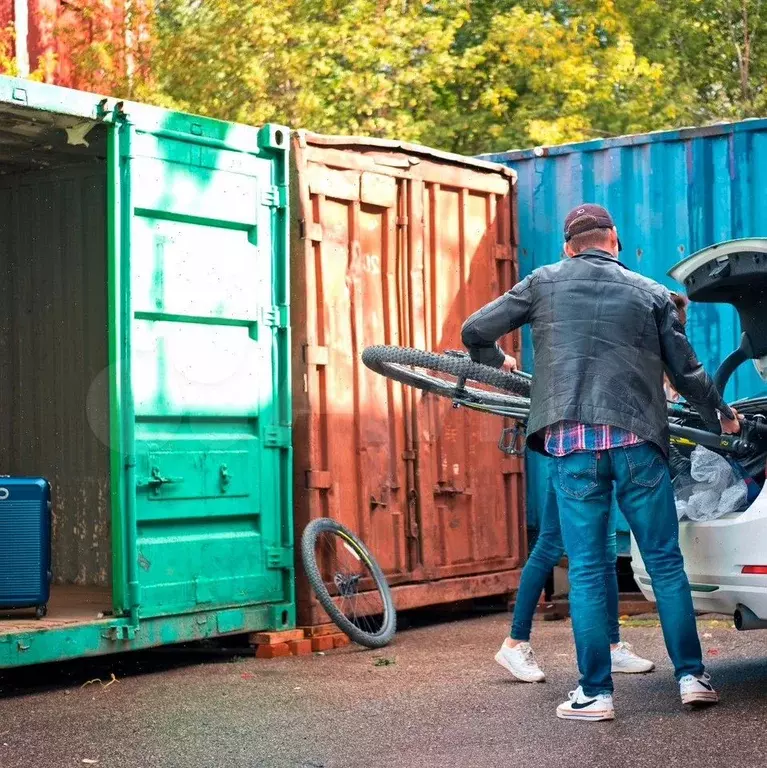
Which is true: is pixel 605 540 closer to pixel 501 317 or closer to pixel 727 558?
pixel 727 558

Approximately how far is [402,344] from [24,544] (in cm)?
299

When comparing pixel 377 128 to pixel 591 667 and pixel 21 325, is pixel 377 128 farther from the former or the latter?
pixel 591 667

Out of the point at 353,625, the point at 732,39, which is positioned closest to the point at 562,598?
the point at 353,625

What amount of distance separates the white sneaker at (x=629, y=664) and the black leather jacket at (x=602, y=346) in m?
1.52

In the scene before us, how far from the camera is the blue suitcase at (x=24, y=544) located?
24.1 ft

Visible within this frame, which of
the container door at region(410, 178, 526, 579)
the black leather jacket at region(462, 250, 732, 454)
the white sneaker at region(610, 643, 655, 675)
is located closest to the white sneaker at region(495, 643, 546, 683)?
the white sneaker at region(610, 643, 655, 675)

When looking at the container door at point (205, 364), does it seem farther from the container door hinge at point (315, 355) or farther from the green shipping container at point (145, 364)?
the container door hinge at point (315, 355)

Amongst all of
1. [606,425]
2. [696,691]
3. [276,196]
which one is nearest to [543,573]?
[696,691]

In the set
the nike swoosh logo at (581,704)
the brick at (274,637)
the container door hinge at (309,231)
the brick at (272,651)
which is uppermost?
the container door hinge at (309,231)

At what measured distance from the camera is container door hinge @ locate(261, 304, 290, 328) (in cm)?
830

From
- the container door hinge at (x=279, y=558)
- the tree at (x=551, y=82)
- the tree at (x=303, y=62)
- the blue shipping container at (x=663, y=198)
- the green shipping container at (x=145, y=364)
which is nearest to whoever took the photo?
the green shipping container at (x=145, y=364)

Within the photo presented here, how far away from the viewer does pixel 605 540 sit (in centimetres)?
590

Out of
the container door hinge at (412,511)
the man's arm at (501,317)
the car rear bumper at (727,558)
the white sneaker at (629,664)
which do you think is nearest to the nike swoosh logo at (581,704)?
the car rear bumper at (727,558)

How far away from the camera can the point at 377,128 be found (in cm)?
1711
